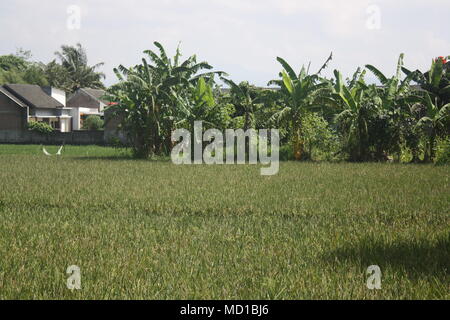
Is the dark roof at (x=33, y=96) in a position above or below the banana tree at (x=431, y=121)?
above

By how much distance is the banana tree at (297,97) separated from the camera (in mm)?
21969

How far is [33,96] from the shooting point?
4659cm

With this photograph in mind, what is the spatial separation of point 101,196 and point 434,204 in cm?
626

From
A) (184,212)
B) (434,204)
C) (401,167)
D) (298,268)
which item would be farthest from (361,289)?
(401,167)

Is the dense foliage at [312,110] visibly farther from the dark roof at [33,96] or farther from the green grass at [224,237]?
the dark roof at [33,96]

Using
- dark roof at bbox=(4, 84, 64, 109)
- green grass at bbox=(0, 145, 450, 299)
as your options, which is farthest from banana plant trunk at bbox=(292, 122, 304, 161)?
dark roof at bbox=(4, 84, 64, 109)

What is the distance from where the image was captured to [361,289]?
190 inches

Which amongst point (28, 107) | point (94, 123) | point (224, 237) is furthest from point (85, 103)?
point (224, 237)

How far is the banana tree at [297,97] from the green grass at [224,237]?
317 inches

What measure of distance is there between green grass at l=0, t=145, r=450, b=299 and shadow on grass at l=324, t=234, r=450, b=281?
0.06 feet

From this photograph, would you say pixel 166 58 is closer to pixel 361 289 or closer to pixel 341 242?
pixel 341 242

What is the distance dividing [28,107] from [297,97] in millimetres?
28308

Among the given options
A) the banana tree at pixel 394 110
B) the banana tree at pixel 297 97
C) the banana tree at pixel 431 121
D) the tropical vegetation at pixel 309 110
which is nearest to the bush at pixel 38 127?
the tropical vegetation at pixel 309 110

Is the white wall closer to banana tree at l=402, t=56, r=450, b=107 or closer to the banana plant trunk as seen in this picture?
the banana plant trunk
